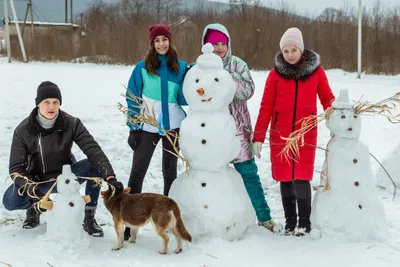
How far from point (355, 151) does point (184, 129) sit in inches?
47.4

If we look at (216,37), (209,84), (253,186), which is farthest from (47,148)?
(253,186)

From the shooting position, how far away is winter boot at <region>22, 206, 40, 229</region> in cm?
344

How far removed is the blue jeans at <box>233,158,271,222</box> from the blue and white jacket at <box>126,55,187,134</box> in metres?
0.63

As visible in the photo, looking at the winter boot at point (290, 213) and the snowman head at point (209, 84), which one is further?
the winter boot at point (290, 213)

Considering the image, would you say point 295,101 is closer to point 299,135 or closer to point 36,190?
point 299,135

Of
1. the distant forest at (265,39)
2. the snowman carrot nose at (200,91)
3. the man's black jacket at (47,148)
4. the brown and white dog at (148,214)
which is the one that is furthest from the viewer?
the distant forest at (265,39)

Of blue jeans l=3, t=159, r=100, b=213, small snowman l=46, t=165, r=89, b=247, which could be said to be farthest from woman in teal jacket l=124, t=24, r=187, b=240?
small snowman l=46, t=165, r=89, b=247

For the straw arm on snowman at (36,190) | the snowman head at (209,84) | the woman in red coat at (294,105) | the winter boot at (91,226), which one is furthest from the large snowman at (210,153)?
the winter boot at (91,226)

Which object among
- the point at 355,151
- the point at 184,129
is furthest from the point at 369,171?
the point at 184,129

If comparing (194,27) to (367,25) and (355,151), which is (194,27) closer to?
(367,25)

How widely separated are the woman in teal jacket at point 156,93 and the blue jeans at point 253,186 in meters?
0.60

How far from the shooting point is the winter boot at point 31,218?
344 centimetres

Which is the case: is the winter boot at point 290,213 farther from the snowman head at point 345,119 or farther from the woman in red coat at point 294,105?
the snowman head at point 345,119

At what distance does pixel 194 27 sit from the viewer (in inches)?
813
